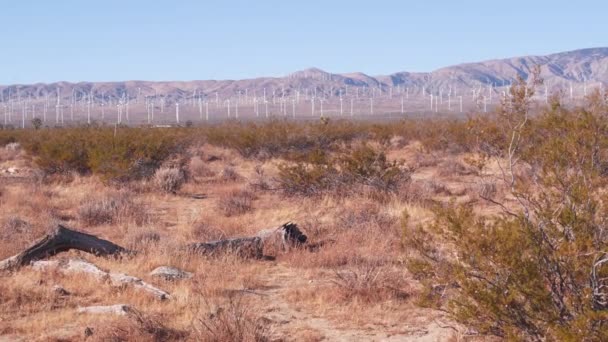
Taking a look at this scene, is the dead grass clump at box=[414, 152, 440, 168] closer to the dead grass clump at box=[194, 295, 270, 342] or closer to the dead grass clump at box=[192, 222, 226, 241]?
the dead grass clump at box=[192, 222, 226, 241]

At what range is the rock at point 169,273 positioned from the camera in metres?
8.68

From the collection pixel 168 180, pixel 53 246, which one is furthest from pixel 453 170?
pixel 53 246

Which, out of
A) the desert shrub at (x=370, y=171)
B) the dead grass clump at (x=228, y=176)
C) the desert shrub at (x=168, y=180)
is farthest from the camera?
the dead grass clump at (x=228, y=176)

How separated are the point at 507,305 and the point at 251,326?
231cm

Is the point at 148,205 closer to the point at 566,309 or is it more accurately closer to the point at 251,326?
the point at 251,326

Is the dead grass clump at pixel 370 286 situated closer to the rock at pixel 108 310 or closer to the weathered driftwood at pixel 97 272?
the weathered driftwood at pixel 97 272

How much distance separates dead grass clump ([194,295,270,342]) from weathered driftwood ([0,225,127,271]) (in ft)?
11.1

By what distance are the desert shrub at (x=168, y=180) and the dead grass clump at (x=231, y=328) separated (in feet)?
38.3

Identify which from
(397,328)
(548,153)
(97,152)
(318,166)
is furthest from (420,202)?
(97,152)

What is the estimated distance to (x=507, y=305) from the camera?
5.17m

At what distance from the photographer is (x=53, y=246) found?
9.06 m

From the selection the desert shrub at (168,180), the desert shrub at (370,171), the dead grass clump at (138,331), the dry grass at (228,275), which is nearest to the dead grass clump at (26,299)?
the dry grass at (228,275)

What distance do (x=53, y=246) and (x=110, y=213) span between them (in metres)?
4.43

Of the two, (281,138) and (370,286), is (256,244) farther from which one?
(281,138)
